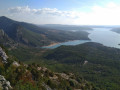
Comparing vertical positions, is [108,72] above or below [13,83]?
below

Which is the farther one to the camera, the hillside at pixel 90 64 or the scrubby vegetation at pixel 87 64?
the scrubby vegetation at pixel 87 64

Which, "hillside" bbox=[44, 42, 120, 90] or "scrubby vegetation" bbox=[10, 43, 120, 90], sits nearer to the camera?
"hillside" bbox=[44, 42, 120, 90]

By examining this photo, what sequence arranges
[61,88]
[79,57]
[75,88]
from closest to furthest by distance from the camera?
[61,88], [75,88], [79,57]

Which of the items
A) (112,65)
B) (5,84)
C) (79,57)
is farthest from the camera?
(79,57)

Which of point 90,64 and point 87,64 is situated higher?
point 90,64

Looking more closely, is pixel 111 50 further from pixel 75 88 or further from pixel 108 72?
pixel 75 88

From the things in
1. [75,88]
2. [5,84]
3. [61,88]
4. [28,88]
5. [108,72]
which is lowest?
[108,72]


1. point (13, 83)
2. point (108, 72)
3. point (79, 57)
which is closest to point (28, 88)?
point (13, 83)

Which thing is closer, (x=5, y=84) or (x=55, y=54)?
(x=5, y=84)

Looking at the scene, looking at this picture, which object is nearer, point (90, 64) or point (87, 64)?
point (90, 64)

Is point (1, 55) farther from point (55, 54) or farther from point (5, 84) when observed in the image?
point (55, 54)

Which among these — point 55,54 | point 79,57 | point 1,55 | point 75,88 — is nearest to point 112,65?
point 79,57
